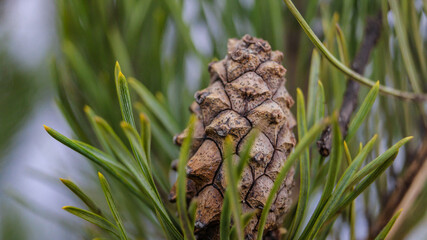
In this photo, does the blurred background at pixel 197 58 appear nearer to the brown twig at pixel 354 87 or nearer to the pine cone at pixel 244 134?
the brown twig at pixel 354 87

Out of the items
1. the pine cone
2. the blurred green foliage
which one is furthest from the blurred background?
the pine cone

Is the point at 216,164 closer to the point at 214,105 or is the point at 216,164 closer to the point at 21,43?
the point at 214,105

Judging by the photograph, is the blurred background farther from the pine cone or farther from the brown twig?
the pine cone

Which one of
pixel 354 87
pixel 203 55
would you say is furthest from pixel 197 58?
pixel 354 87

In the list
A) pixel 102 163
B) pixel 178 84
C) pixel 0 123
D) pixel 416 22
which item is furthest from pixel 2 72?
pixel 416 22

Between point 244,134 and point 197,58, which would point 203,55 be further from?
point 244,134

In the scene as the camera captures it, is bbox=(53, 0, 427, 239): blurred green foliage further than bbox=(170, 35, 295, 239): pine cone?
Yes
